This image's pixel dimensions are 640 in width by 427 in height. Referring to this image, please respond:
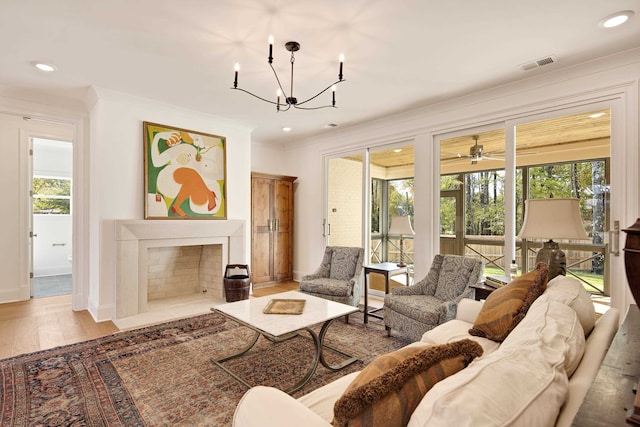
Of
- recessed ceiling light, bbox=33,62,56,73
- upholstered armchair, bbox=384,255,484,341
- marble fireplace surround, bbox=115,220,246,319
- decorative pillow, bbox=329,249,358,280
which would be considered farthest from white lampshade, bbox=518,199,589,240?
recessed ceiling light, bbox=33,62,56,73

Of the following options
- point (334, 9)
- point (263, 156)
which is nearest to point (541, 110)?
point (334, 9)

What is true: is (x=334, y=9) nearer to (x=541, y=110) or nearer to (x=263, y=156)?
(x=541, y=110)

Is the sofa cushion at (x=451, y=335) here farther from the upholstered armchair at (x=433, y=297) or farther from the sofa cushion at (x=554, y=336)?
the sofa cushion at (x=554, y=336)

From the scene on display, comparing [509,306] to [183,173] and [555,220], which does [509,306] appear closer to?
[555,220]

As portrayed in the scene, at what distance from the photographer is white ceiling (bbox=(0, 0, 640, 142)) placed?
2.22 metres

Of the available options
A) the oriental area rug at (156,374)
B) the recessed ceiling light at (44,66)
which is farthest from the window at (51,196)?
the oriental area rug at (156,374)

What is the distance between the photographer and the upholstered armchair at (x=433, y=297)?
2781mm

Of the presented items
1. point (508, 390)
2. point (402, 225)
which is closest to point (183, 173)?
point (402, 225)

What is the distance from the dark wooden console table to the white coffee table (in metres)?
1.68

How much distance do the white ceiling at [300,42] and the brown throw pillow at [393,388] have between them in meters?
2.19

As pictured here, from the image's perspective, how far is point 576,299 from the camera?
→ 1462 mm

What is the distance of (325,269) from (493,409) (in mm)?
3674

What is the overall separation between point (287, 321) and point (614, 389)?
1.93 metres

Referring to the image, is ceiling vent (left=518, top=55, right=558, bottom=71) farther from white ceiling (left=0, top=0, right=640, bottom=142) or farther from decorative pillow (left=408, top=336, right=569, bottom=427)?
decorative pillow (left=408, top=336, right=569, bottom=427)
